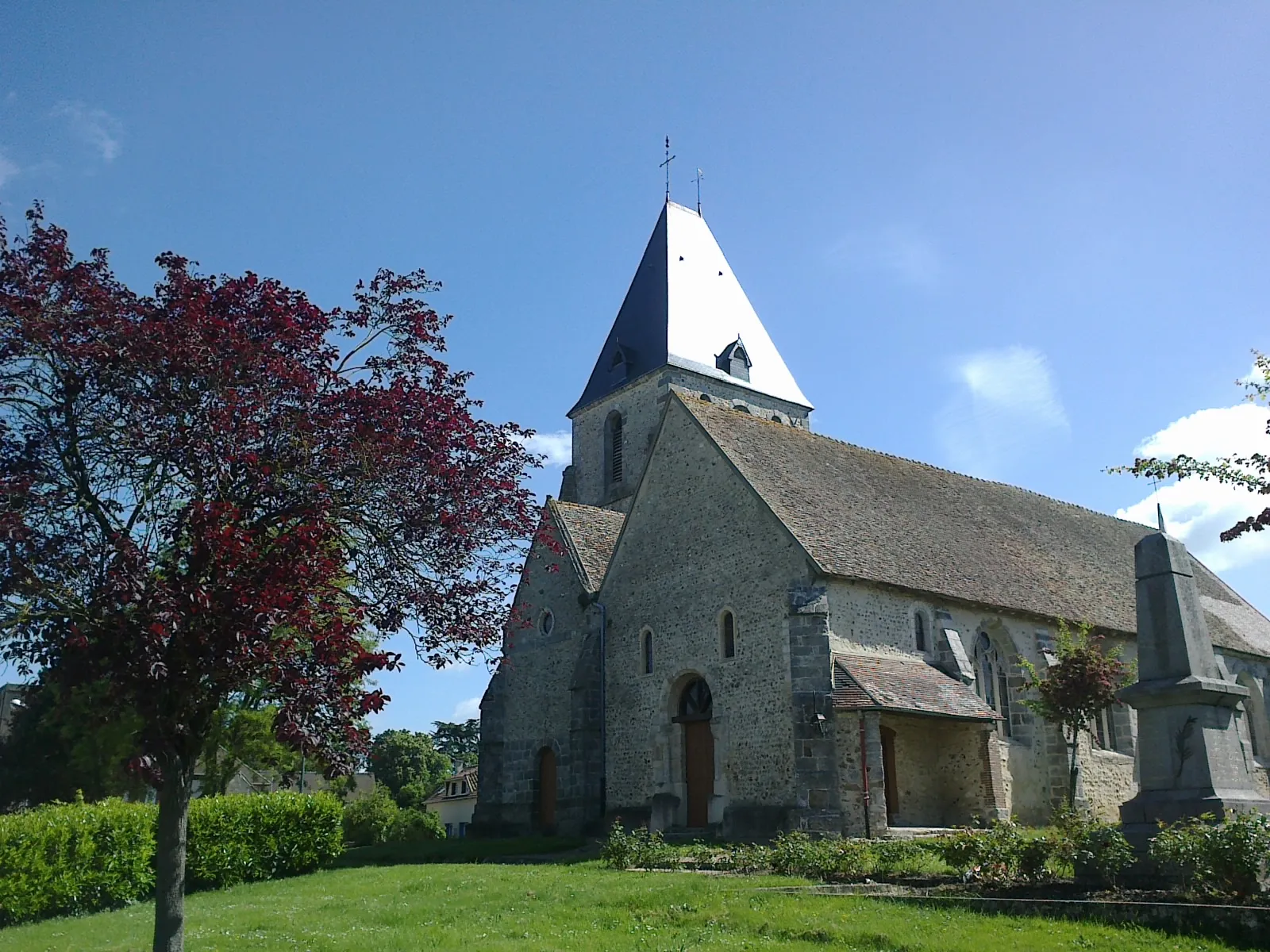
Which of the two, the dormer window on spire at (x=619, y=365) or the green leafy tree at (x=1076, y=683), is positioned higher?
the dormer window on spire at (x=619, y=365)

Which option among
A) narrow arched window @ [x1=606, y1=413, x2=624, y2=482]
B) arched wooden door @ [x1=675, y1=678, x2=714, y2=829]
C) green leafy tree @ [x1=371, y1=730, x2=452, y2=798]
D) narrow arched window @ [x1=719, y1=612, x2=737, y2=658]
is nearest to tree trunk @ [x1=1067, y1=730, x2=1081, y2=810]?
narrow arched window @ [x1=719, y1=612, x2=737, y2=658]

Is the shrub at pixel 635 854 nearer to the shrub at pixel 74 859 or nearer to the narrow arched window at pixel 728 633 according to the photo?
the narrow arched window at pixel 728 633

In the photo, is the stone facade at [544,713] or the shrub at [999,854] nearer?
the shrub at [999,854]

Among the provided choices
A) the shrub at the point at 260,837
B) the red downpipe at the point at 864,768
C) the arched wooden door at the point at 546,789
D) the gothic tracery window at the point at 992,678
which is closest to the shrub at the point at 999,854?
the red downpipe at the point at 864,768

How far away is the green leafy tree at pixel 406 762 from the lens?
66.4 metres

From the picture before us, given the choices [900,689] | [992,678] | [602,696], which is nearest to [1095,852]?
[900,689]

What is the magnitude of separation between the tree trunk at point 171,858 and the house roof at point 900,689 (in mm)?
13183

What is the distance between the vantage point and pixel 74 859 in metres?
17.0

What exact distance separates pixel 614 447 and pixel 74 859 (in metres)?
24.2

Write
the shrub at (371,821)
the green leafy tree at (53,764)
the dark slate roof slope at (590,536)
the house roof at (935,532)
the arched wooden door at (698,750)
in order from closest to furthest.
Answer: the arched wooden door at (698,750), the house roof at (935,532), the dark slate roof slope at (590,536), the green leafy tree at (53,764), the shrub at (371,821)

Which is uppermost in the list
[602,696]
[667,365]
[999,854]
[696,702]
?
[667,365]

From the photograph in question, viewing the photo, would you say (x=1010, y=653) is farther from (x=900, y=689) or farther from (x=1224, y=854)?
(x=1224, y=854)

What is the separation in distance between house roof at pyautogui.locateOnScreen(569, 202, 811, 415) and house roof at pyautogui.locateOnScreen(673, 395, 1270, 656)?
10.4 metres

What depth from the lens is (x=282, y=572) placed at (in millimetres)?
7992
